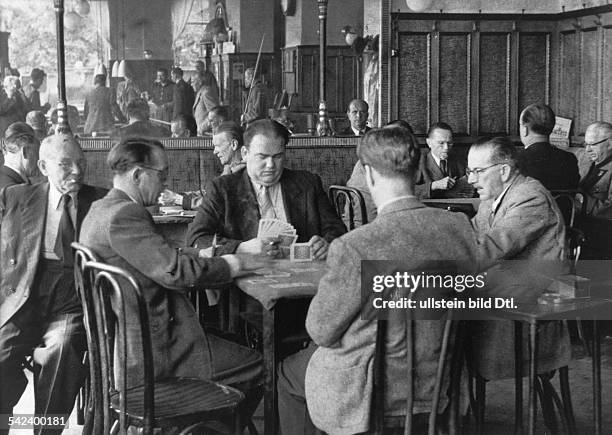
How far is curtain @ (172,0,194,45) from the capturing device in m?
19.9

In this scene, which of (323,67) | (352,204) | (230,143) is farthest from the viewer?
(323,67)

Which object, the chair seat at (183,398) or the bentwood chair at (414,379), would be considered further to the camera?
the chair seat at (183,398)

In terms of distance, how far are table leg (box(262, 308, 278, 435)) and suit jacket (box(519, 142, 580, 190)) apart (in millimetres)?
2906

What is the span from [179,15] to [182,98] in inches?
262

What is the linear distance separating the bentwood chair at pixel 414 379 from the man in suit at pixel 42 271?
4.75 ft

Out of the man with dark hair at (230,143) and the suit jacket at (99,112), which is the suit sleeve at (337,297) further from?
the suit jacket at (99,112)

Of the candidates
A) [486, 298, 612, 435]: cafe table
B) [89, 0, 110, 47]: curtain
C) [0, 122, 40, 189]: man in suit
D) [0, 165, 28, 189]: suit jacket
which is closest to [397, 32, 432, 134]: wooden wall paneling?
[0, 122, 40, 189]: man in suit

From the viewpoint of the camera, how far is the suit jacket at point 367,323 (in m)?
2.45

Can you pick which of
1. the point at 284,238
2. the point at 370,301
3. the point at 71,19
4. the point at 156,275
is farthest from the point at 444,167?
the point at 71,19

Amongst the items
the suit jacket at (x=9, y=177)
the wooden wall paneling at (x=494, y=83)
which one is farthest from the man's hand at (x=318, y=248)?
the wooden wall paneling at (x=494, y=83)

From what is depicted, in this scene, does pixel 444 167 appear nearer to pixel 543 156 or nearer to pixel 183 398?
pixel 543 156

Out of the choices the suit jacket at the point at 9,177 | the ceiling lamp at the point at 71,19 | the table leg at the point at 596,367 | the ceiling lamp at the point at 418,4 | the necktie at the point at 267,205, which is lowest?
the table leg at the point at 596,367

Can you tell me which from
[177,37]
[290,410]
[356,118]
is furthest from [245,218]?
[177,37]

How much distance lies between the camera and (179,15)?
20438mm
